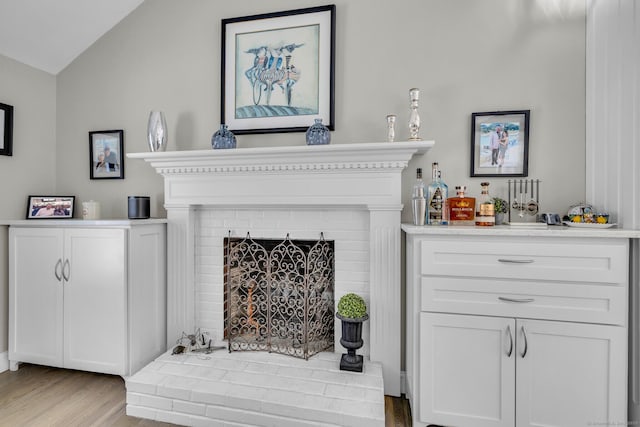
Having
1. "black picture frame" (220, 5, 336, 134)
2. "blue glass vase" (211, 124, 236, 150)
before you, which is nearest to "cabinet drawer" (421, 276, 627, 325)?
"black picture frame" (220, 5, 336, 134)

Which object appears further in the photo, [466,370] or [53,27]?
[53,27]

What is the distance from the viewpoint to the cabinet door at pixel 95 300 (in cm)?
198

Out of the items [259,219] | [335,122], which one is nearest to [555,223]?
[335,122]

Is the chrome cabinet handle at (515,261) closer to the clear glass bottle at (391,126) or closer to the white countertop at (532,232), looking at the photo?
the white countertop at (532,232)

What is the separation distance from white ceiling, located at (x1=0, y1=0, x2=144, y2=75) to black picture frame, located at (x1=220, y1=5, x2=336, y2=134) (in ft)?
3.15

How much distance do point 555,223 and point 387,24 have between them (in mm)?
1605

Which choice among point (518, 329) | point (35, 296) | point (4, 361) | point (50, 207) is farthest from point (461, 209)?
point (4, 361)

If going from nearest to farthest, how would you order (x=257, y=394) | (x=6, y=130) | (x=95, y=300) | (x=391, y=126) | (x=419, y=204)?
1. (x=257, y=394)
2. (x=419, y=204)
3. (x=391, y=126)
4. (x=95, y=300)
5. (x=6, y=130)

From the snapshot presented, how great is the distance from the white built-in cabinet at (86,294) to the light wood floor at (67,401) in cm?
12

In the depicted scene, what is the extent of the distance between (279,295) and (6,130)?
2281 mm

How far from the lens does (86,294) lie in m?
2.04

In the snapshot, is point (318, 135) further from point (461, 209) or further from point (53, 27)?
point (53, 27)

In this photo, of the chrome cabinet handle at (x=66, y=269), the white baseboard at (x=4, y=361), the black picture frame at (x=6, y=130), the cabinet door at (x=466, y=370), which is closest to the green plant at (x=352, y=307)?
the cabinet door at (x=466, y=370)

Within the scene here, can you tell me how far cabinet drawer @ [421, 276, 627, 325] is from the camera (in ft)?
4.63
